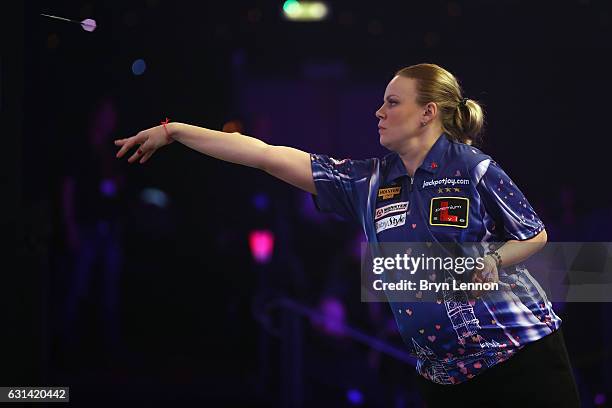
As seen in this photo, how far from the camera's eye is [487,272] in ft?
6.37

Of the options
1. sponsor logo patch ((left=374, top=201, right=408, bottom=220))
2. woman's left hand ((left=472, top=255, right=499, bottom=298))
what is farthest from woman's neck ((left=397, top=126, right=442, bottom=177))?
woman's left hand ((left=472, top=255, right=499, bottom=298))

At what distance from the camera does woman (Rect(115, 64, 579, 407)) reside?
6.64 ft

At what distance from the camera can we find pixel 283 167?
7.41ft

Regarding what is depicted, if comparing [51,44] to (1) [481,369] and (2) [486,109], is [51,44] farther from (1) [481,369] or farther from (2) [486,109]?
(1) [481,369]

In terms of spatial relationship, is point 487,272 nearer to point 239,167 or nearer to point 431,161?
point 431,161

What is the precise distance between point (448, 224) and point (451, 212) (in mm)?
36

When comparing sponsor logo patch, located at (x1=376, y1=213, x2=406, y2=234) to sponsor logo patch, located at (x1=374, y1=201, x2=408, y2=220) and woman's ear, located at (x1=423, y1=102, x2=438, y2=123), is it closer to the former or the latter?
sponsor logo patch, located at (x1=374, y1=201, x2=408, y2=220)

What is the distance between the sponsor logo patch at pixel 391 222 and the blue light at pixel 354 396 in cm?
230

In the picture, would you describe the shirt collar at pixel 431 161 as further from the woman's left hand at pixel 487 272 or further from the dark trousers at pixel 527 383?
the dark trousers at pixel 527 383

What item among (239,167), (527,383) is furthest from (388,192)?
(239,167)

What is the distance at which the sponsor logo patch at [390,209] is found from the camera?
84.0 inches

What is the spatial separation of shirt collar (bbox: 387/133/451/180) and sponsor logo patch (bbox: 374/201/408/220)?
10cm

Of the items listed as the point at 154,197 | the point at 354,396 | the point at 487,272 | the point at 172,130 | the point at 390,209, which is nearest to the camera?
the point at 487,272

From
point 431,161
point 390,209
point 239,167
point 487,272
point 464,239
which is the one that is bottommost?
point 487,272
